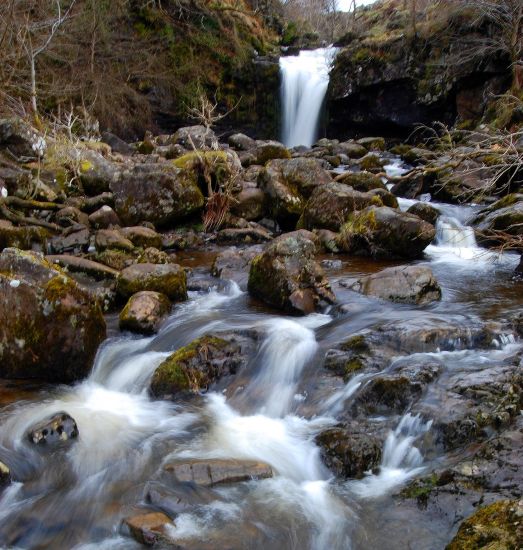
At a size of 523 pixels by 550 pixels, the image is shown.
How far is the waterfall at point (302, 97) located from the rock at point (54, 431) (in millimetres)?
20316

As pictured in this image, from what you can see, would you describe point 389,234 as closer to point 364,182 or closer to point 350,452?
point 364,182

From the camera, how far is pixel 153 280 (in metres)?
7.66

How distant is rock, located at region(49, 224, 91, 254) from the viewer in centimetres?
963

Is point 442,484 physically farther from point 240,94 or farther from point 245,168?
point 240,94

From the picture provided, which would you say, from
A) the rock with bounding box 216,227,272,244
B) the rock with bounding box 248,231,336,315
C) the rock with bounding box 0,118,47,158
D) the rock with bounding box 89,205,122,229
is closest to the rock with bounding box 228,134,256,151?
the rock with bounding box 0,118,47,158

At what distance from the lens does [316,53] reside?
27.0 metres

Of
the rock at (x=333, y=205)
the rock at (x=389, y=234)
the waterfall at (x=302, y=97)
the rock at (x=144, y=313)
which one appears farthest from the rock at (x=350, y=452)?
the waterfall at (x=302, y=97)

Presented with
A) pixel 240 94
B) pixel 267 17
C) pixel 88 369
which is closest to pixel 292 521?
pixel 88 369

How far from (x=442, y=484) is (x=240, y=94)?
23563 millimetres

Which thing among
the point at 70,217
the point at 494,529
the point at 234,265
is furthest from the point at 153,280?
the point at 494,529

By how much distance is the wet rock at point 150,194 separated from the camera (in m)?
11.1

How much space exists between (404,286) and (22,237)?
20.1 ft

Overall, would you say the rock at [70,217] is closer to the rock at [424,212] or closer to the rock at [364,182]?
the rock at [364,182]

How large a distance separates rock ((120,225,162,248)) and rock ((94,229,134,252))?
324 millimetres
